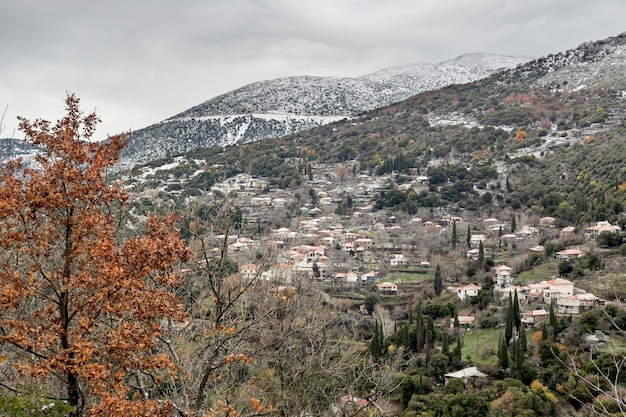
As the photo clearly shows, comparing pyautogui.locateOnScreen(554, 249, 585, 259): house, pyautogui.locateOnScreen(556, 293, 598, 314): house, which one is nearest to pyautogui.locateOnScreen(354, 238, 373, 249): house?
pyautogui.locateOnScreen(554, 249, 585, 259): house

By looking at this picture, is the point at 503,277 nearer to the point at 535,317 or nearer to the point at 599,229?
the point at 535,317

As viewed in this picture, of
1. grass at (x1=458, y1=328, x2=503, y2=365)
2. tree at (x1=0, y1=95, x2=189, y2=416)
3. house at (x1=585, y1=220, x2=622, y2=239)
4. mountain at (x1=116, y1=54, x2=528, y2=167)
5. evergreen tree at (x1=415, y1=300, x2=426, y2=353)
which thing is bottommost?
grass at (x1=458, y1=328, x2=503, y2=365)

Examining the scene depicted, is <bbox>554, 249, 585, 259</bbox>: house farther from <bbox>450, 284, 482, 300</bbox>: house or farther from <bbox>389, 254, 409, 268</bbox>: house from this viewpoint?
<bbox>389, 254, 409, 268</bbox>: house

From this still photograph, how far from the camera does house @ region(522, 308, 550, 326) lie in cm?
2694

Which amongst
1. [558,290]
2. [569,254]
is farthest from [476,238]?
[558,290]

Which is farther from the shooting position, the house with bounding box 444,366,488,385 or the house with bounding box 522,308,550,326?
the house with bounding box 522,308,550,326

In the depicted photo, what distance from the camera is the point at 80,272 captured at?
5160mm

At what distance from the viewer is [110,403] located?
15.1 ft

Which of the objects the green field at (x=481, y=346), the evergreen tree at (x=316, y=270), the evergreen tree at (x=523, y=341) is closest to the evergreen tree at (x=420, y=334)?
the green field at (x=481, y=346)

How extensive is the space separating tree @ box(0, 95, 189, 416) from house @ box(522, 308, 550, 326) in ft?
81.7

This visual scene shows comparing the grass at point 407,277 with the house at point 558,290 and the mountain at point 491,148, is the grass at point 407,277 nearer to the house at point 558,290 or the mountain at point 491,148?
the house at point 558,290

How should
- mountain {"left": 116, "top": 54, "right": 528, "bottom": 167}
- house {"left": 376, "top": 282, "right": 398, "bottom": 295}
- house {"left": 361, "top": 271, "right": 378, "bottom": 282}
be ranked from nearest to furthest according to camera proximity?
house {"left": 376, "top": 282, "right": 398, "bottom": 295}, house {"left": 361, "top": 271, "right": 378, "bottom": 282}, mountain {"left": 116, "top": 54, "right": 528, "bottom": 167}

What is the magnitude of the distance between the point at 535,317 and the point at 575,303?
1921 millimetres

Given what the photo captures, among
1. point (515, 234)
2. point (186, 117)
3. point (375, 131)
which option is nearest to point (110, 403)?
point (515, 234)
